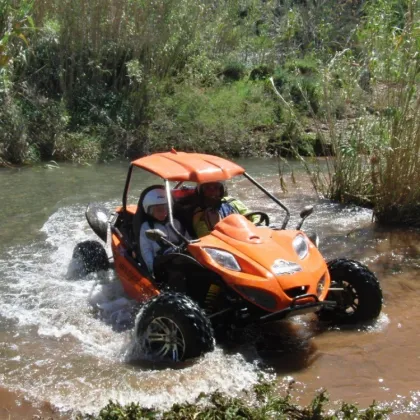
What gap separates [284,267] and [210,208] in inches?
48.3

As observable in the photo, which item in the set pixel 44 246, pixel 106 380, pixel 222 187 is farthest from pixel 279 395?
pixel 44 246

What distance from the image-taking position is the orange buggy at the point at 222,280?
16.6 feet

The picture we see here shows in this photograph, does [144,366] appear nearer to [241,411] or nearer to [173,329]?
[173,329]

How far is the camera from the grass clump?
4.27m

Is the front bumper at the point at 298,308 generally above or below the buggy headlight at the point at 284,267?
below

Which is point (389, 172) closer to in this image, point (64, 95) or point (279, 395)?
point (279, 395)

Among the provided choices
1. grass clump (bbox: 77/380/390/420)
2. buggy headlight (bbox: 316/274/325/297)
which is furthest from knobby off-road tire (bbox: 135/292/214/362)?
buggy headlight (bbox: 316/274/325/297)

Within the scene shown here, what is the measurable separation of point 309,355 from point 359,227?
161 inches

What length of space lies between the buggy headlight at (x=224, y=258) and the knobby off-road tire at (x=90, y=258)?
2376mm

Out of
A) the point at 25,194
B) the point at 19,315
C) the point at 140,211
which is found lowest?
the point at 25,194

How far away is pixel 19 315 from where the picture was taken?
20.9 feet

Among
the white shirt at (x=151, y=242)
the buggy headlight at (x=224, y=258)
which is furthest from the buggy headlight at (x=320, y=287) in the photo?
the white shirt at (x=151, y=242)

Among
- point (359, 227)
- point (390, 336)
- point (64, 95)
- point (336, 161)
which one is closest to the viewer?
point (390, 336)

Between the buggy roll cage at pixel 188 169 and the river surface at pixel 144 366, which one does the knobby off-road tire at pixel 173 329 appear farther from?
the buggy roll cage at pixel 188 169
